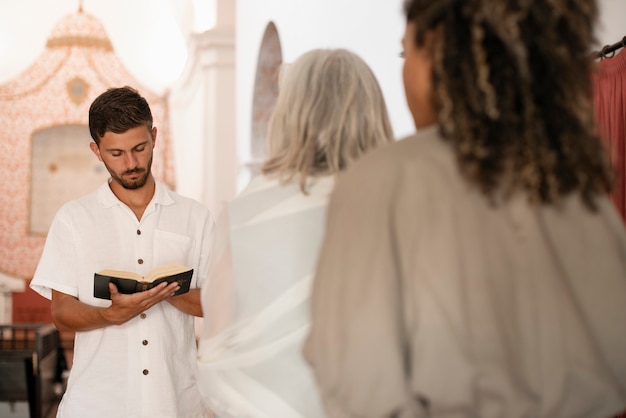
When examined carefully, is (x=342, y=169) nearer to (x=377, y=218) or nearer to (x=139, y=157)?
(x=377, y=218)

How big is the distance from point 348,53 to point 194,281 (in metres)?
1.17

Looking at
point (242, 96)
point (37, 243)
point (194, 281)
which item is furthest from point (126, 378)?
point (37, 243)

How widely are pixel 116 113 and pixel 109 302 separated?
62 centimetres

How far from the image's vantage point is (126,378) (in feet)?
8.91

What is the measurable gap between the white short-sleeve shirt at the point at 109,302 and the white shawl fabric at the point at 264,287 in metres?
0.81

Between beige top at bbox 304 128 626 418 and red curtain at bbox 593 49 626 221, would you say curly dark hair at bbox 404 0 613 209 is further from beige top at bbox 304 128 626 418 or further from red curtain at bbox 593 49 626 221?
red curtain at bbox 593 49 626 221

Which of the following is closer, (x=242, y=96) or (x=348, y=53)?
(x=348, y=53)

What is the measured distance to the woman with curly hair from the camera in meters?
1.32

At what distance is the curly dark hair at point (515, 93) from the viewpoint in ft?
4.32

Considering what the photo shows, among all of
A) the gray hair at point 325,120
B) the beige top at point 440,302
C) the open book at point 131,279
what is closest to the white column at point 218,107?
the open book at point 131,279

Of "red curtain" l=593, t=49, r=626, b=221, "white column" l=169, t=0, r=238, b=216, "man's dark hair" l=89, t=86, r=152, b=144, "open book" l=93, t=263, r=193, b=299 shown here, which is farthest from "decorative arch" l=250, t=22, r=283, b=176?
"open book" l=93, t=263, r=193, b=299

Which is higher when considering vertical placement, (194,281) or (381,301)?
(381,301)

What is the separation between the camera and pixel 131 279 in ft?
8.54

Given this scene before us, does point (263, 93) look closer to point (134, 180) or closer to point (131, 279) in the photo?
point (134, 180)
